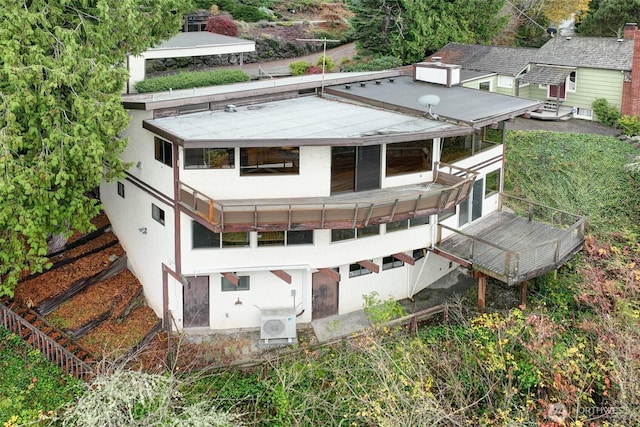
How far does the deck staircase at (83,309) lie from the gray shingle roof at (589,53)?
26.3m

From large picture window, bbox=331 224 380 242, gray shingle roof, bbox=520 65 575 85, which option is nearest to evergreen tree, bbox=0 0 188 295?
large picture window, bbox=331 224 380 242

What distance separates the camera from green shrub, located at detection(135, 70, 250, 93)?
26191 mm

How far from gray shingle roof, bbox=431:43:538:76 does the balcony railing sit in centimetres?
1820

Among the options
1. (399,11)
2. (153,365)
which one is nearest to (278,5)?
(399,11)

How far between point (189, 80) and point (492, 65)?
1798 centimetres

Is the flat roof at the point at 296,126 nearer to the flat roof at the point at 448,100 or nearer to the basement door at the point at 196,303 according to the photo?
the flat roof at the point at 448,100

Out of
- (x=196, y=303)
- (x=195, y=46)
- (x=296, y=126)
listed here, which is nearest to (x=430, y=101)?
(x=296, y=126)

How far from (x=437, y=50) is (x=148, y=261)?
25.5 metres

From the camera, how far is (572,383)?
17219 mm

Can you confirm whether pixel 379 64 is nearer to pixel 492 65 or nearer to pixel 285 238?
pixel 492 65

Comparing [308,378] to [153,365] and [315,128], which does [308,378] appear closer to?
[153,365]

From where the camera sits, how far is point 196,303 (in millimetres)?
20500

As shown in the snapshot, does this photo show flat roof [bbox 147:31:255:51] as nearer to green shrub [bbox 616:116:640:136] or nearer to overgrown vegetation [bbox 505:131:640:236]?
overgrown vegetation [bbox 505:131:640:236]

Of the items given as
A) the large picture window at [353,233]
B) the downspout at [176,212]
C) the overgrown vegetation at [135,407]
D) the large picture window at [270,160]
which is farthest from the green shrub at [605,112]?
the overgrown vegetation at [135,407]
